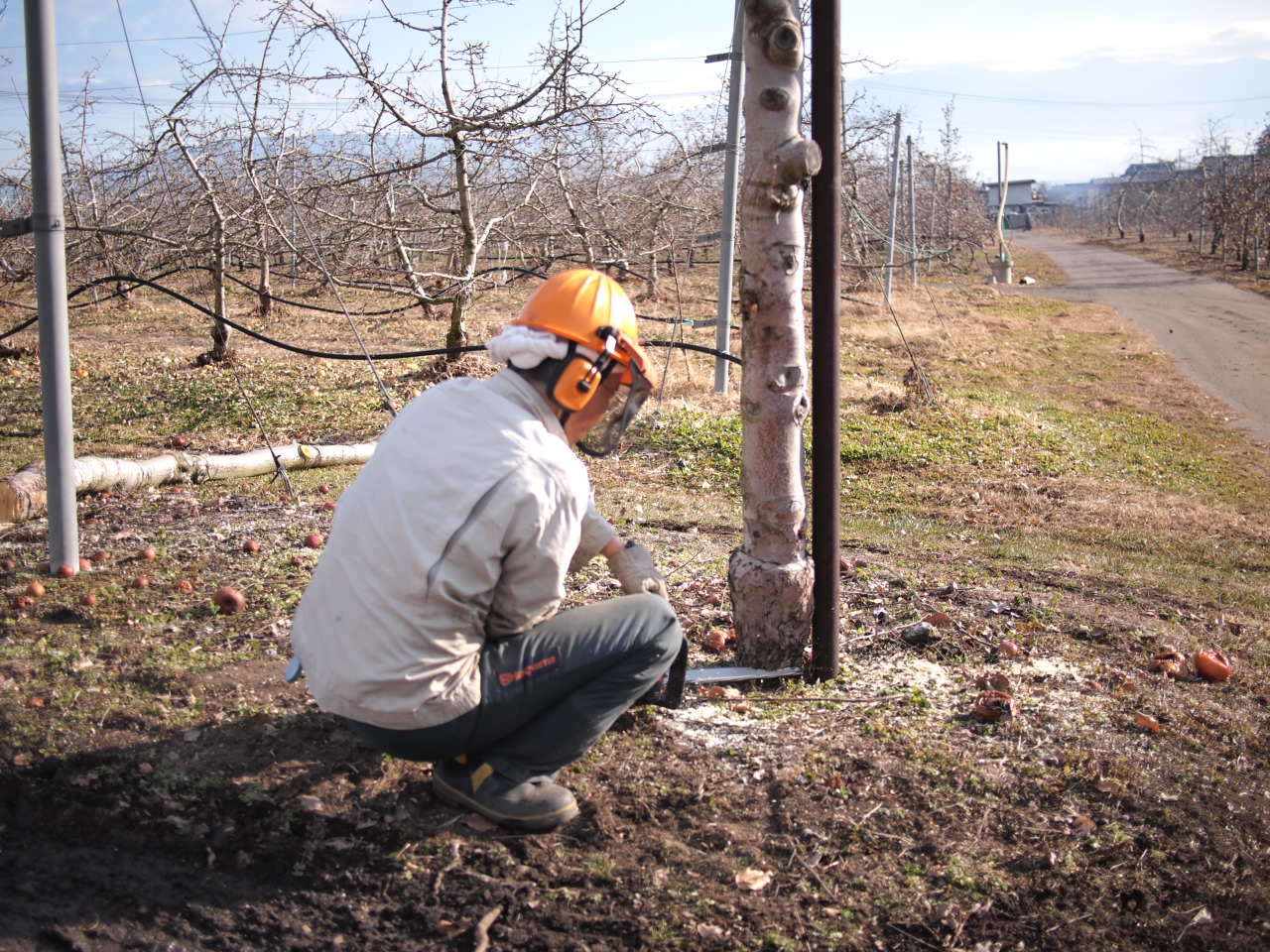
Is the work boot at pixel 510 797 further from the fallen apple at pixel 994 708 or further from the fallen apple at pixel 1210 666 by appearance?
the fallen apple at pixel 1210 666

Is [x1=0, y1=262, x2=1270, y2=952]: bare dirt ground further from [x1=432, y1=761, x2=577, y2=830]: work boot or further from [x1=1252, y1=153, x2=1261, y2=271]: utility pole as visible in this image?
[x1=1252, y1=153, x2=1261, y2=271]: utility pole

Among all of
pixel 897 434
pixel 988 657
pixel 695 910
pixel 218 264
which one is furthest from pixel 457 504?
pixel 218 264

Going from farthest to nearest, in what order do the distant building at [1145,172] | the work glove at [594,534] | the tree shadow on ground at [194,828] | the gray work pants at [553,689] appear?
1. the distant building at [1145,172]
2. the work glove at [594,534]
3. the gray work pants at [553,689]
4. the tree shadow on ground at [194,828]

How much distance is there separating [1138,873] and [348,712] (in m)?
2.29

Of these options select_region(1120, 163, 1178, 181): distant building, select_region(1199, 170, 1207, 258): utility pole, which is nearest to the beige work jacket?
select_region(1199, 170, 1207, 258): utility pole

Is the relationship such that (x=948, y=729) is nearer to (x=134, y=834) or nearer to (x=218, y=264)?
(x=134, y=834)

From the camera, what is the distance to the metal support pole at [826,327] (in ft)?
12.4

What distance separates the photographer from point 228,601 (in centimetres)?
453

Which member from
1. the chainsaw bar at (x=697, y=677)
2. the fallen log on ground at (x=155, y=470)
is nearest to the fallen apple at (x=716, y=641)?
the chainsaw bar at (x=697, y=677)

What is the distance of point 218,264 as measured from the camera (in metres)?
11.9

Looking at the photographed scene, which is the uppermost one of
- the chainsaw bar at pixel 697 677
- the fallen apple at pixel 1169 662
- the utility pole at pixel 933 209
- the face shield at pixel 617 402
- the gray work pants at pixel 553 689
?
the utility pole at pixel 933 209

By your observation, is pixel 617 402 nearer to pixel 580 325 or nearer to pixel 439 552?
pixel 580 325

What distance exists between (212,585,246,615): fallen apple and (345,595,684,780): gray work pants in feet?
6.58

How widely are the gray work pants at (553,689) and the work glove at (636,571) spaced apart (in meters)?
0.20
